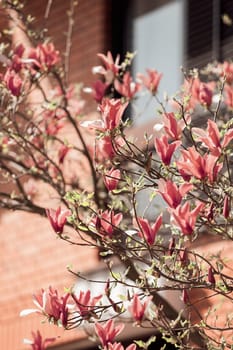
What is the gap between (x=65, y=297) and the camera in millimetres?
4676

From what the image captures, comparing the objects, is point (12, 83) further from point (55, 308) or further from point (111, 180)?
point (55, 308)

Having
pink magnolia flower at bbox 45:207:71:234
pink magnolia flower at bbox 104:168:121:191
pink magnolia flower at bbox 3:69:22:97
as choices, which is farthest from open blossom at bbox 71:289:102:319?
pink magnolia flower at bbox 3:69:22:97

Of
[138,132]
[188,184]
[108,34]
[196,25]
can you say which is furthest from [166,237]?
[188,184]

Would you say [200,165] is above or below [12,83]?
below

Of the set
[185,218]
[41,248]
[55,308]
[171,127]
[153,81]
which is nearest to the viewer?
[185,218]

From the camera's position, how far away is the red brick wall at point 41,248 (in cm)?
959

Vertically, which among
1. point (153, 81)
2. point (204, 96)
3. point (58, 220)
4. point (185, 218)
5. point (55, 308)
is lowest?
point (55, 308)

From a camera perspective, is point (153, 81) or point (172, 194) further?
point (153, 81)

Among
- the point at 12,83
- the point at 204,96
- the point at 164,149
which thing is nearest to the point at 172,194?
the point at 164,149

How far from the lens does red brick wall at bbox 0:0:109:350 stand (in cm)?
959

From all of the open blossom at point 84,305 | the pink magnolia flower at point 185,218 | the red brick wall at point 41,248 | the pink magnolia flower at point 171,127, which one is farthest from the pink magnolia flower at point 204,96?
the red brick wall at point 41,248

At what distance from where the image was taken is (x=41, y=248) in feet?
32.6

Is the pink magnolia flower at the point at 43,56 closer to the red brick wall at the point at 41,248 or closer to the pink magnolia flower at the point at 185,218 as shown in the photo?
the pink magnolia flower at the point at 185,218

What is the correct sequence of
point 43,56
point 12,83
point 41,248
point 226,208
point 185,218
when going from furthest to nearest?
1. point 41,248
2. point 43,56
3. point 12,83
4. point 226,208
5. point 185,218
